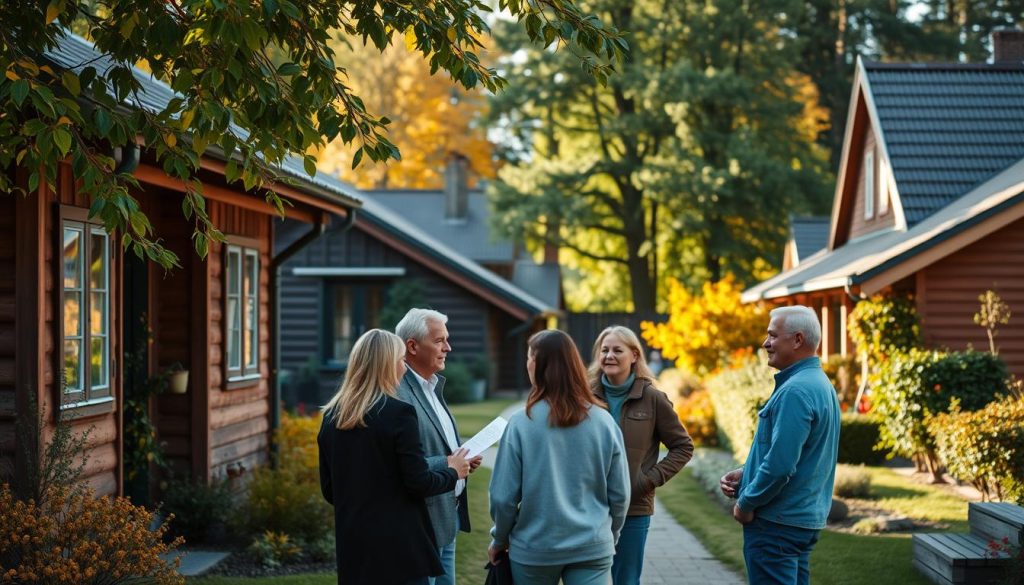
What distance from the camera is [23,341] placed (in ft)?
25.7

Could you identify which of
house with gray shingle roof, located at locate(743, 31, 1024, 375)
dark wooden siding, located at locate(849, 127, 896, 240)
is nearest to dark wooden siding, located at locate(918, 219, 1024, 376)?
house with gray shingle roof, located at locate(743, 31, 1024, 375)

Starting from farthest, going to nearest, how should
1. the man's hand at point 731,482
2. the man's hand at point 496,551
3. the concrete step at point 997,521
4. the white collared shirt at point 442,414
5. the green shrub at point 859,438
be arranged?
1. the green shrub at point 859,438
2. the concrete step at point 997,521
3. the man's hand at point 731,482
4. the white collared shirt at point 442,414
5. the man's hand at point 496,551

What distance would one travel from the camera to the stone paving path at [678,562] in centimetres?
989

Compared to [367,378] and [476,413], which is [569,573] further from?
[476,413]

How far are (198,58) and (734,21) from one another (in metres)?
32.9

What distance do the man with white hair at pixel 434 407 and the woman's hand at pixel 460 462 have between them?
0.13 feet

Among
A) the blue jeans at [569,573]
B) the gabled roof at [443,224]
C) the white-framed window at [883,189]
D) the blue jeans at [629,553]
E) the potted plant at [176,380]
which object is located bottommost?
the blue jeans at [629,553]

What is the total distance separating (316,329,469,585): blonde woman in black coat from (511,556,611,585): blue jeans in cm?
54

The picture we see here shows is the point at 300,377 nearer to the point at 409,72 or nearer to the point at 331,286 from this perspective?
the point at 331,286

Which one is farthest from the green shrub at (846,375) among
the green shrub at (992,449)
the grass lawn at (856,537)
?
the green shrub at (992,449)

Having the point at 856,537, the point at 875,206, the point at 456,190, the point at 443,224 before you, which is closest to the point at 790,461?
the point at 856,537

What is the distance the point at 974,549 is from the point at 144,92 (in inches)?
252

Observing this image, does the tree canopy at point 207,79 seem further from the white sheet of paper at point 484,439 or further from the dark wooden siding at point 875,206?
the dark wooden siding at point 875,206

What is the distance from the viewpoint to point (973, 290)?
1722 centimetres
